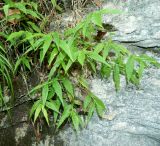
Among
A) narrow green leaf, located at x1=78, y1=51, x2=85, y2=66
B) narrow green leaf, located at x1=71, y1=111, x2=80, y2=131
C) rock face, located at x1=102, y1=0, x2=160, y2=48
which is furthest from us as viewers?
rock face, located at x1=102, y1=0, x2=160, y2=48

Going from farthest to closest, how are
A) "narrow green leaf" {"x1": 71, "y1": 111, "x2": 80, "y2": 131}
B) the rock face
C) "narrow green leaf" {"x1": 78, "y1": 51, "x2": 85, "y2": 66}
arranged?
the rock face < "narrow green leaf" {"x1": 71, "y1": 111, "x2": 80, "y2": 131} < "narrow green leaf" {"x1": 78, "y1": 51, "x2": 85, "y2": 66}

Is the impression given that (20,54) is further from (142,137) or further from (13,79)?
(142,137)

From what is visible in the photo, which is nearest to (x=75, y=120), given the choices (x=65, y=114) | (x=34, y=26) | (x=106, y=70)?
(x=65, y=114)

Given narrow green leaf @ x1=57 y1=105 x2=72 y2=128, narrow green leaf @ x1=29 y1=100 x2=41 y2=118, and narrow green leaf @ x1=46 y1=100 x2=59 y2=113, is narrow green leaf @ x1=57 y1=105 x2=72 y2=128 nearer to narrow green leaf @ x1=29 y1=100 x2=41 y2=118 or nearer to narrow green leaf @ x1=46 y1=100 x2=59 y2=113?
narrow green leaf @ x1=46 y1=100 x2=59 y2=113

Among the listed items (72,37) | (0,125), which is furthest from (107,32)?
(0,125)

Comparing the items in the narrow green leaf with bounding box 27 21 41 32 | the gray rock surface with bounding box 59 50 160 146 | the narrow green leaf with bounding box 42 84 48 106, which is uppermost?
the narrow green leaf with bounding box 27 21 41 32

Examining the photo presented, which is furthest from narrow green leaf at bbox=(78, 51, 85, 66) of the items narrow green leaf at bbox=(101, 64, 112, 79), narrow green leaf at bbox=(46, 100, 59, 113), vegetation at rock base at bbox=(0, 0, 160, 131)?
narrow green leaf at bbox=(46, 100, 59, 113)

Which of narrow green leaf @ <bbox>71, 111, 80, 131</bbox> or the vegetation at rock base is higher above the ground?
the vegetation at rock base
